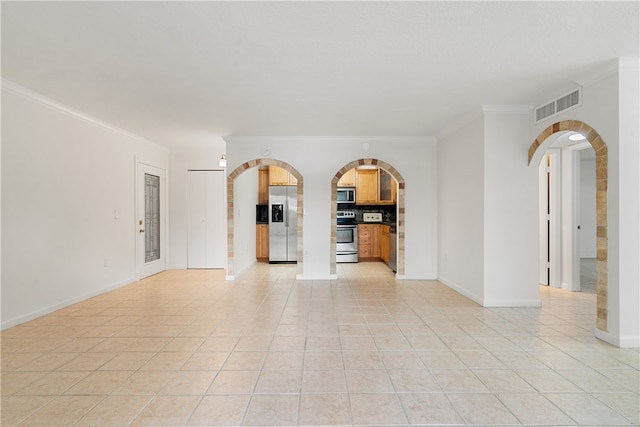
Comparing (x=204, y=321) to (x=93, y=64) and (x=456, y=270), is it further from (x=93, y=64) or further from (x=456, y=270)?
(x=456, y=270)

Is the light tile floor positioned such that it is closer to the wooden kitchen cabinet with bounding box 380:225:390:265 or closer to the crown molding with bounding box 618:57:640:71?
the crown molding with bounding box 618:57:640:71

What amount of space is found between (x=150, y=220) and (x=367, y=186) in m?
5.05

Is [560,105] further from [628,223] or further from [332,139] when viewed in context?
[332,139]

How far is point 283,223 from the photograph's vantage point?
26.8ft

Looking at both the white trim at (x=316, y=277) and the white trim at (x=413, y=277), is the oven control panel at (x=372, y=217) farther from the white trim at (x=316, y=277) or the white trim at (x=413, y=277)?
the white trim at (x=316, y=277)

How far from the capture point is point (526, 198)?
4383mm

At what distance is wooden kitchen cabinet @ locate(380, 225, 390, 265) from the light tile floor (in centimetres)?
329

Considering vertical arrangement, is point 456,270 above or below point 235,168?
below

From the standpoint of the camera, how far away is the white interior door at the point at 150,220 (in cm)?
615

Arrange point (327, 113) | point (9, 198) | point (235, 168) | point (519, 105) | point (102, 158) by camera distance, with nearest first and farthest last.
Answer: point (9, 198), point (519, 105), point (327, 113), point (102, 158), point (235, 168)

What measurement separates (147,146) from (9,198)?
9.94 feet

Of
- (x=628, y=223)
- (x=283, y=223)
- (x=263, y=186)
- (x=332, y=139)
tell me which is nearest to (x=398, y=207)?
(x=332, y=139)

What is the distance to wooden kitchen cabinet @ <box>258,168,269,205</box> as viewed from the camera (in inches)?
340

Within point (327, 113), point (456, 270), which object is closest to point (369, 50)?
point (327, 113)
